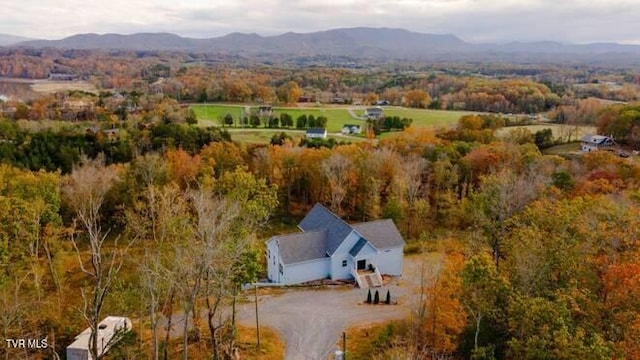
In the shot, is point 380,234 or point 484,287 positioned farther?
point 380,234

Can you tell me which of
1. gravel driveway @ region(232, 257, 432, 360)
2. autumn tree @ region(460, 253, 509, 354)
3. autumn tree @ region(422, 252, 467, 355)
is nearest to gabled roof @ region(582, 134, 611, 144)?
gravel driveway @ region(232, 257, 432, 360)

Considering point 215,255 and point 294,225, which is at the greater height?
point 215,255

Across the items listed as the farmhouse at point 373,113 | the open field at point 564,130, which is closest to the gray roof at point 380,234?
the open field at point 564,130

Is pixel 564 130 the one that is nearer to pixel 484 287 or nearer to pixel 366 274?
pixel 366 274

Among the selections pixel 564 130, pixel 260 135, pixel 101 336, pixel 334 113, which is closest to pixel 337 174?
pixel 101 336

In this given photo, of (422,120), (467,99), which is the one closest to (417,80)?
(467,99)
